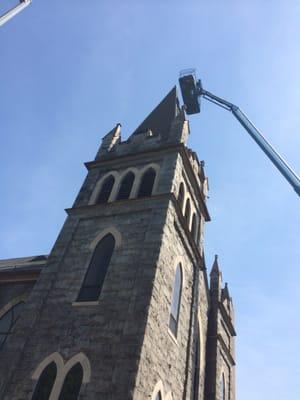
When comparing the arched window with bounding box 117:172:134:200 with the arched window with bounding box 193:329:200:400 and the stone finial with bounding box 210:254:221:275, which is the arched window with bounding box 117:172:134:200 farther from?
the stone finial with bounding box 210:254:221:275

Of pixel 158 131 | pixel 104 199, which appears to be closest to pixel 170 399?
pixel 104 199

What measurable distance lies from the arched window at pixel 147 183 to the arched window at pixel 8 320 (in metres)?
6.97

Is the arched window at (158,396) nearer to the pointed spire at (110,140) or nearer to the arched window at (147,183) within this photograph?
the arched window at (147,183)

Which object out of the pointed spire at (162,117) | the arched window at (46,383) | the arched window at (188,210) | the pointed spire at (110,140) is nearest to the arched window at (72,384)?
the arched window at (46,383)

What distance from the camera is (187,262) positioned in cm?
1540

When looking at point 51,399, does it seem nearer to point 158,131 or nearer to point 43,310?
point 43,310

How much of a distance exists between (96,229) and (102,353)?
5.20 metres

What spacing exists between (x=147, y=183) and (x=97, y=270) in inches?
190

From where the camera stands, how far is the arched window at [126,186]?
15561mm

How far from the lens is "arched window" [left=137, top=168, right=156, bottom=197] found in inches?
601

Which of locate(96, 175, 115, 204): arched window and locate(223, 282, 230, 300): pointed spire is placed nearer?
→ locate(96, 175, 115, 204): arched window

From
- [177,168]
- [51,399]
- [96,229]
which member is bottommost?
[51,399]

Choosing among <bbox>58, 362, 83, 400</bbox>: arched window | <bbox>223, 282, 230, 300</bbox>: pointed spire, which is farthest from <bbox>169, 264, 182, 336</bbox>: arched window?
<bbox>223, 282, 230, 300</bbox>: pointed spire

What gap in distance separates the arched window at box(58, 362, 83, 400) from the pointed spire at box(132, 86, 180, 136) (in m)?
12.2
